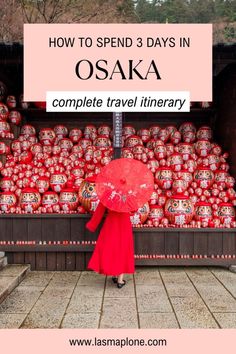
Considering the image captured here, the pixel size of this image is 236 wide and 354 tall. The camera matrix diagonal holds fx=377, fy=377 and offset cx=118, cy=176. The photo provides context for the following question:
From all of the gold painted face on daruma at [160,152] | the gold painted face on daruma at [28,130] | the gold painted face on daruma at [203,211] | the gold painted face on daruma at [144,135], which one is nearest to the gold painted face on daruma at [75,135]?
the gold painted face on daruma at [28,130]

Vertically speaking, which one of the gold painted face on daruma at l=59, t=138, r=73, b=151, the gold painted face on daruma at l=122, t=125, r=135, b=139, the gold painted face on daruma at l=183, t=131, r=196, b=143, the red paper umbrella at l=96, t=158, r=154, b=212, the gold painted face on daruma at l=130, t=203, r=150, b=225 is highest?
the gold painted face on daruma at l=122, t=125, r=135, b=139

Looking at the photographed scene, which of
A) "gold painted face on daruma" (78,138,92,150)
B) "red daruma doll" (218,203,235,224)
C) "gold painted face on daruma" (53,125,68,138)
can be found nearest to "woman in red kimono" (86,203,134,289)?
"red daruma doll" (218,203,235,224)

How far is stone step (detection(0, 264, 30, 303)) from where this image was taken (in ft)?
17.9

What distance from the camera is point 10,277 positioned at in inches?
239

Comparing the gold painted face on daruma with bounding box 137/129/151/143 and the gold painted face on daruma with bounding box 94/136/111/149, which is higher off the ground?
the gold painted face on daruma with bounding box 137/129/151/143

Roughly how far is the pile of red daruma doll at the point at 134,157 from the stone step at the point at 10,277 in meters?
1.00

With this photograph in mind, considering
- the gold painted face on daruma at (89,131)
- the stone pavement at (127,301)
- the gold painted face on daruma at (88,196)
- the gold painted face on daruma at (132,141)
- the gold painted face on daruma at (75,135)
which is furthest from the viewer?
the gold painted face on daruma at (89,131)

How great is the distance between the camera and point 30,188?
7.09m

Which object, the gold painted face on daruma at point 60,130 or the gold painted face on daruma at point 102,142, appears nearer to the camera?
the gold painted face on daruma at point 102,142

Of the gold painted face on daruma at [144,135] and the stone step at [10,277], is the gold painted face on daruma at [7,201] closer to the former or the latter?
the stone step at [10,277]

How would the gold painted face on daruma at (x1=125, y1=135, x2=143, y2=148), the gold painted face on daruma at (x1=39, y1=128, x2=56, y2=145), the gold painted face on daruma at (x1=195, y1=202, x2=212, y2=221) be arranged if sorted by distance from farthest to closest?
the gold painted face on daruma at (x1=39, y1=128, x2=56, y2=145)
the gold painted face on daruma at (x1=125, y1=135, x2=143, y2=148)
the gold painted face on daruma at (x1=195, y1=202, x2=212, y2=221)

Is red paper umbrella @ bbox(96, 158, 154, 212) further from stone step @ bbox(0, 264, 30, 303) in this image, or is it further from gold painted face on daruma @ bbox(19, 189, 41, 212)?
stone step @ bbox(0, 264, 30, 303)

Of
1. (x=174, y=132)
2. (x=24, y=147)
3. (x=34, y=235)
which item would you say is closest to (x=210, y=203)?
(x=174, y=132)

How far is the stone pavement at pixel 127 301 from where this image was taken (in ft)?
15.3
